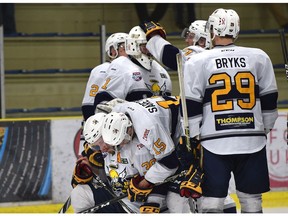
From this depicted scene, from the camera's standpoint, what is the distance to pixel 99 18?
8.09 meters

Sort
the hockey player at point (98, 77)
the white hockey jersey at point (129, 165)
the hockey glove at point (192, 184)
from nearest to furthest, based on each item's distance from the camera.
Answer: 1. the hockey glove at point (192, 184)
2. the white hockey jersey at point (129, 165)
3. the hockey player at point (98, 77)

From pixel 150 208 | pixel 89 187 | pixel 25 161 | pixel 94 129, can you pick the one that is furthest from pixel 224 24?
pixel 25 161

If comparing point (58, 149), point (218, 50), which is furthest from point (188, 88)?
point (58, 149)

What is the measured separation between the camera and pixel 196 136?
12.7ft

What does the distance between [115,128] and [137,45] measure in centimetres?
91

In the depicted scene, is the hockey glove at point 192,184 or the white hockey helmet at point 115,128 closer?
the hockey glove at point 192,184

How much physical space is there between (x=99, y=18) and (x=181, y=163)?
4312 millimetres

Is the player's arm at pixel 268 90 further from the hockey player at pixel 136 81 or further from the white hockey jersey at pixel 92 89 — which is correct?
the white hockey jersey at pixel 92 89

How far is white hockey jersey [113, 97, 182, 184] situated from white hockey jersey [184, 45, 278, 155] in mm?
197

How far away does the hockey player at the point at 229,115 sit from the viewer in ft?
12.5

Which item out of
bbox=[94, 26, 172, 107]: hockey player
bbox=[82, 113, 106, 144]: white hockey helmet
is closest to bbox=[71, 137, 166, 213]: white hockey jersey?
bbox=[82, 113, 106, 144]: white hockey helmet

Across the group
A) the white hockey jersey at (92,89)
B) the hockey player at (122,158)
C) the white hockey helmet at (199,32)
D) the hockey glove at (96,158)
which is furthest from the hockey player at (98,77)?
the hockey player at (122,158)

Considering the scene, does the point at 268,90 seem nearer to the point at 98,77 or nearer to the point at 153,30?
the point at 153,30

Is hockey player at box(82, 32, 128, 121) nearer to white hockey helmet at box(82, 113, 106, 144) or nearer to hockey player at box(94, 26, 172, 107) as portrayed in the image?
hockey player at box(94, 26, 172, 107)
